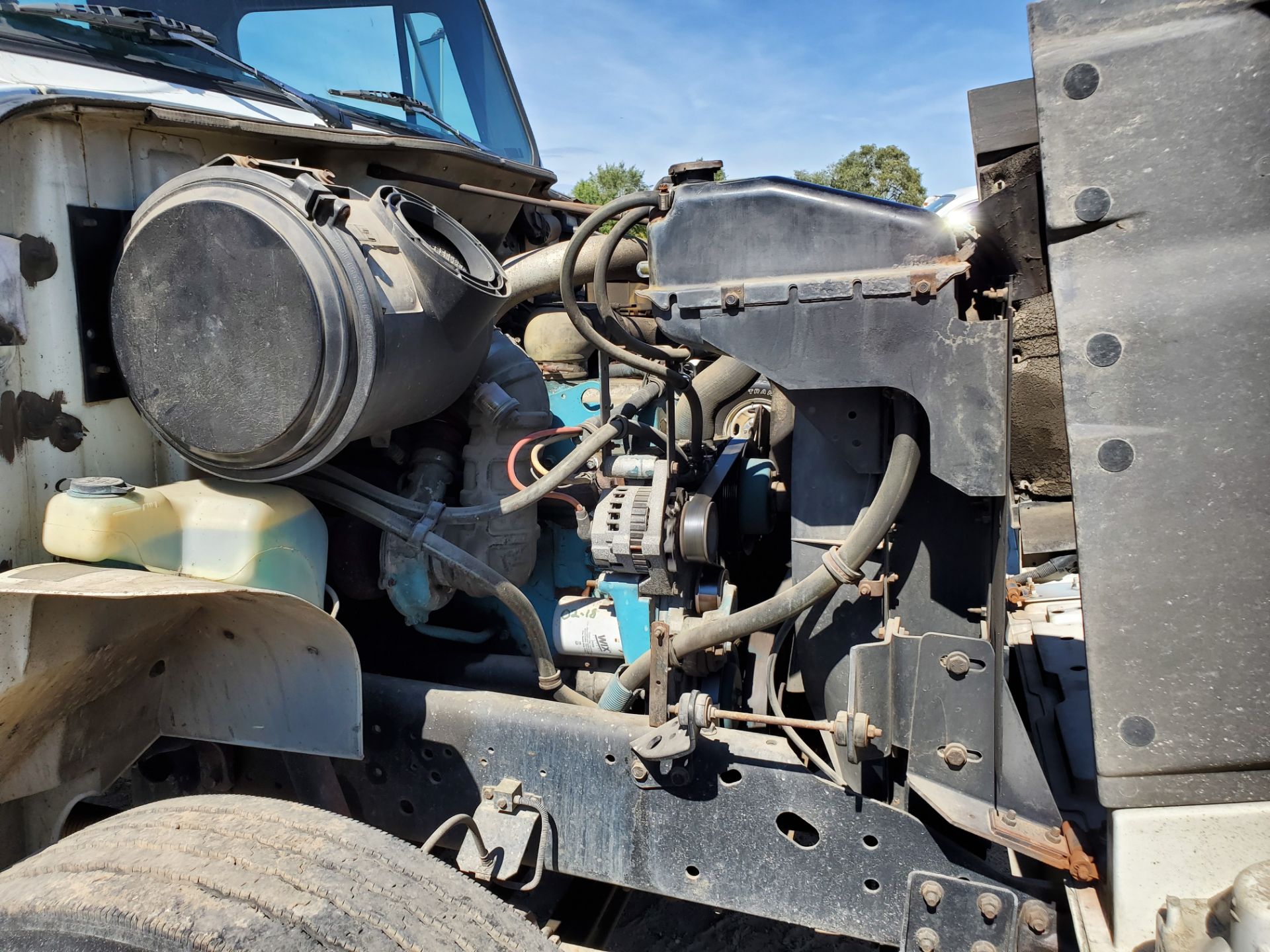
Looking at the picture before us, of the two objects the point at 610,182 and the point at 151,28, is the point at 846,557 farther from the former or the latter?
the point at 610,182

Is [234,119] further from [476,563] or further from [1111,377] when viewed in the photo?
[1111,377]

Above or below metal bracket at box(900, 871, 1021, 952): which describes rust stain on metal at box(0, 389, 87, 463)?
above

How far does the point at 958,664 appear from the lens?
135 centimetres

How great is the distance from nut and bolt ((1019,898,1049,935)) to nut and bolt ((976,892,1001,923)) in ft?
0.11

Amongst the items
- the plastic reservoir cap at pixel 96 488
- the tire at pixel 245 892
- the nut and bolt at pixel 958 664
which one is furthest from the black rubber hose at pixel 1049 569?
the plastic reservoir cap at pixel 96 488

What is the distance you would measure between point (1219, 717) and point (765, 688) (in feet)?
2.56

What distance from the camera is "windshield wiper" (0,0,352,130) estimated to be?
1.72 metres

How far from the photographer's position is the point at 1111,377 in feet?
3.36

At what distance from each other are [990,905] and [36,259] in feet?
6.05

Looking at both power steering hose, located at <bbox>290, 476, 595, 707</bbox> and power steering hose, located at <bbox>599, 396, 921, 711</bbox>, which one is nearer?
power steering hose, located at <bbox>599, 396, 921, 711</bbox>

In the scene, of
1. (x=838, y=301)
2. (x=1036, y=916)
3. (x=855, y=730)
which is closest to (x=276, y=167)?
(x=838, y=301)

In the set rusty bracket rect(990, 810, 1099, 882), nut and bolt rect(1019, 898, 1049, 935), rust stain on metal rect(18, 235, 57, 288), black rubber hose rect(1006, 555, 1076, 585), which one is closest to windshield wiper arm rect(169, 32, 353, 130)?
rust stain on metal rect(18, 235, 57, 288)

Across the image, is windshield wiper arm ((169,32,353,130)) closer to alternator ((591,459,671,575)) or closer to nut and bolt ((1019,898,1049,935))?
alternator ((591,459,671,575))

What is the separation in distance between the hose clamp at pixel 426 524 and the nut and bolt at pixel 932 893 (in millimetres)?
1086
